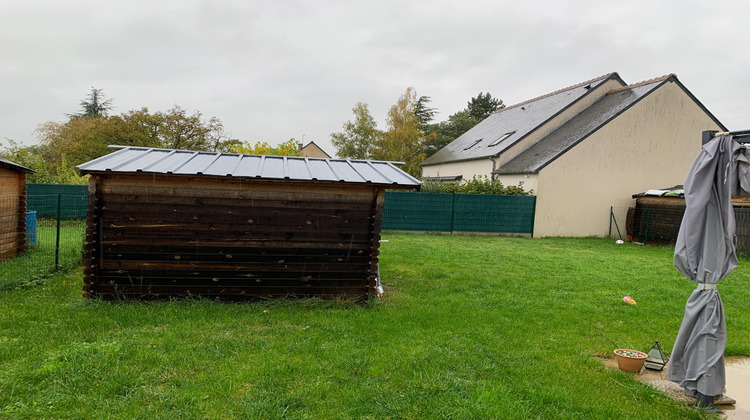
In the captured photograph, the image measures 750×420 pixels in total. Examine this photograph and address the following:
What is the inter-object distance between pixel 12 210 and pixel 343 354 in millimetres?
8606

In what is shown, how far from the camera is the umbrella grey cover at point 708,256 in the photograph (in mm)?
3656

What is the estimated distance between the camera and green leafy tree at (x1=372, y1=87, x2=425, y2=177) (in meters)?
34.6

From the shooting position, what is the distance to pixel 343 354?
14.7ft

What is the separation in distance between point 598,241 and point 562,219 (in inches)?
66.7

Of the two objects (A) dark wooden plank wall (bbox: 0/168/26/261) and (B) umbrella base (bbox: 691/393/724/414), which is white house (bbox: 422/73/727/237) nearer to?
(B) umbrella base (bbox: 691/393/724/414)

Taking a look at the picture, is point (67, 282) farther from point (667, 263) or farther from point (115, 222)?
point (667, 263)

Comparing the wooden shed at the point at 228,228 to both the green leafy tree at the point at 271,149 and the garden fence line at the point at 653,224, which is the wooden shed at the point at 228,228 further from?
the garden fence line at the point at 653,224

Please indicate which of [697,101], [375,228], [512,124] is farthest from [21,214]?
[697,101]

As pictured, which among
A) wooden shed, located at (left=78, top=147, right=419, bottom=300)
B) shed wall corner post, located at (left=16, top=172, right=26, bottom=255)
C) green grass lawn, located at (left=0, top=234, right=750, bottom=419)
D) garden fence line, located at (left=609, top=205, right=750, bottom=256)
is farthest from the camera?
garden fence line, located at (left=609, top=205, right=750, bottom=256)

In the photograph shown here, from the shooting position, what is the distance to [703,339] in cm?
368

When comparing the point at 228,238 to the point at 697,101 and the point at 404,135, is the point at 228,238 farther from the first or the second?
the point at 404,135

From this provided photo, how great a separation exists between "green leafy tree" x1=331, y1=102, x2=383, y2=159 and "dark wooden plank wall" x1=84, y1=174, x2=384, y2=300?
31.7 metres

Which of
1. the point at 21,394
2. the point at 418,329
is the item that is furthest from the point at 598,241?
the point at 21,394

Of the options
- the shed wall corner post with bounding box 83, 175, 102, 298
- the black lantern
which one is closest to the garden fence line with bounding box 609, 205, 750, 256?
the black lantern
